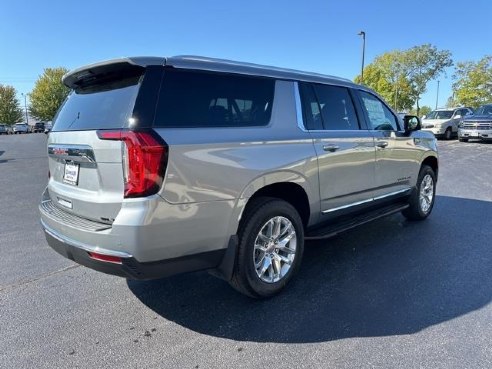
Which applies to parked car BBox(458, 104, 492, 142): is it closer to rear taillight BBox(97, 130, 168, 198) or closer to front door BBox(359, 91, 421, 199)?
front door BBox(359, 91, 421, 199)

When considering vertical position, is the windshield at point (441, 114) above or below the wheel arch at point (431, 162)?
above

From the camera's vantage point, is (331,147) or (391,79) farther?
(391,79)

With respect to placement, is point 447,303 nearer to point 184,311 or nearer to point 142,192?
point 184,311

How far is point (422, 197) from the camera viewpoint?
229 inches

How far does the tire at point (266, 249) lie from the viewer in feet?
10.3

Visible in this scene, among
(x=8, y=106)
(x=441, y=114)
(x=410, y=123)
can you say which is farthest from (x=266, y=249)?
(x=8, y=106)

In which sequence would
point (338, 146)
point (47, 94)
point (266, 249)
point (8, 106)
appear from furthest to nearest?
point (8, 106) → point (47, 94) → point (338, 146) → point (266, 249)

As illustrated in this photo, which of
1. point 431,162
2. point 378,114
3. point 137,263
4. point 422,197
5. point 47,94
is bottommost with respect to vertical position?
Answer: point 422,197

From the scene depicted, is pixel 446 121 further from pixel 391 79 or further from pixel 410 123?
pixel 391 79

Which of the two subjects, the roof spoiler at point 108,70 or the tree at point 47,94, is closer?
the roof spoiler at point 108,70

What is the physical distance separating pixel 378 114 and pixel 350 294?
8.21ft

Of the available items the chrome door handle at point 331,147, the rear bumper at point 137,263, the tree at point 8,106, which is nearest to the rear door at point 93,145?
A: the rear bumper at point 137,263

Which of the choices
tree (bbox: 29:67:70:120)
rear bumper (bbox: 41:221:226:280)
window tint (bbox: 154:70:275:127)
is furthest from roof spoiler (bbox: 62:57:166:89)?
tree (bbox: 29:67:70:120)

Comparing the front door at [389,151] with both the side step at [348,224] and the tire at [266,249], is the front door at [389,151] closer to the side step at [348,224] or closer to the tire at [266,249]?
the side step at [348,224]
